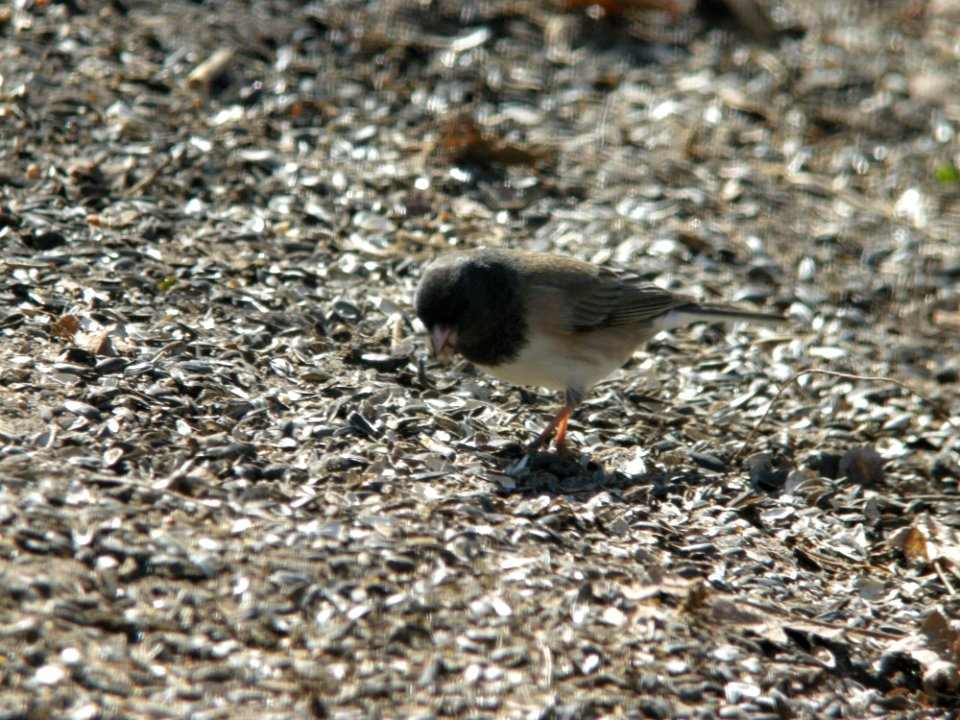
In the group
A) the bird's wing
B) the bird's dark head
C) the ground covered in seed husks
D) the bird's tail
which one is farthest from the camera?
the bird's tail

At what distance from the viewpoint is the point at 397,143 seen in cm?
597

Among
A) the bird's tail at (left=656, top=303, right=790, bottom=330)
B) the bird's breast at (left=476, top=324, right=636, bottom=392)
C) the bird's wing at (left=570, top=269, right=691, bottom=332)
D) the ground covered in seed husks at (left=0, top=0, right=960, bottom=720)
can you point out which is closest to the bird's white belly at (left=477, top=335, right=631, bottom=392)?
the bird's breast at (left=476, top=324, right=636, bottom=392)

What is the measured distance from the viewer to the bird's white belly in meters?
4.07

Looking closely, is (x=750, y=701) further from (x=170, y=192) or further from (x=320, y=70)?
(x=320, y=70)

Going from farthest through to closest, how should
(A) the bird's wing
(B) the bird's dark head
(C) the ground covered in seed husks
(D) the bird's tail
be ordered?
(D) the bird's tail → (A) the bird's wing → (B) the bird's dark head → (C) the ground covered in seed husks

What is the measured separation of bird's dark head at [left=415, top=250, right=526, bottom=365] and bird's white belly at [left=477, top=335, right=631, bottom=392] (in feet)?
0.17

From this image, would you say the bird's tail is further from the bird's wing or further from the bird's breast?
the bird's breast

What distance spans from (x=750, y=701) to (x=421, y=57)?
471cm

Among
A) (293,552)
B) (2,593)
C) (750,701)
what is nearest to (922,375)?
(750,701)

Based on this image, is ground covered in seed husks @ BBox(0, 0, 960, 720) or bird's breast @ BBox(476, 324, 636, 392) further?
bird's breast @ BBox(476, 324, 636, 392)

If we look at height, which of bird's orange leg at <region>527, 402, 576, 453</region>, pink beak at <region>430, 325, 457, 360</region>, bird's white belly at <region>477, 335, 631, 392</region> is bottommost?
bird's orange leg at <region>527, 402, 576, 453</region>

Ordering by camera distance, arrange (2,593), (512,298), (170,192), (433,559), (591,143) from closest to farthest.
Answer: (2,593) < (433,559) < (512,298) < (170,192) < (591,143)

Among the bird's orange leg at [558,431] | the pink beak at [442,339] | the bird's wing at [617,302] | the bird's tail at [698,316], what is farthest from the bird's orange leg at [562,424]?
the bird's tail at [698,316]

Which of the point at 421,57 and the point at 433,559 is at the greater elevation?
the point at 421,57
